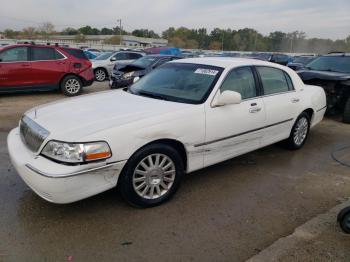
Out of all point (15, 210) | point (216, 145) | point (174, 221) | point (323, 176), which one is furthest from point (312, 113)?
point (15, 210)

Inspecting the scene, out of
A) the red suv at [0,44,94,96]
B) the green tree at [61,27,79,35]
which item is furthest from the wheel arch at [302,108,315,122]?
the green tree at [61,27,79,35]

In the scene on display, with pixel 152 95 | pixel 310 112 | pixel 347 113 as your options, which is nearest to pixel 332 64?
pixel 347 113

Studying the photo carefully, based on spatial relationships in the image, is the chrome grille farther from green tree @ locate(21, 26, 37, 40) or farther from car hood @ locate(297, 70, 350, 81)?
green tree @ locate(21, 26, 37, 40)

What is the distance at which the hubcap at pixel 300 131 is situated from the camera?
5438 millimetres

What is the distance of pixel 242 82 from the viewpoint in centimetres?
A: 436

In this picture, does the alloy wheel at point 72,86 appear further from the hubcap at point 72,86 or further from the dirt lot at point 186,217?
the dirt lot at point 186,217

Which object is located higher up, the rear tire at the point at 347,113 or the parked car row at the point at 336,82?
the parked car row at the point at 336,82

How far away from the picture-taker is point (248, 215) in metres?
3.42

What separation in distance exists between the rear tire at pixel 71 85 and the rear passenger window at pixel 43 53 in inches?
30.2

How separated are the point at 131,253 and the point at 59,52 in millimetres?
9042

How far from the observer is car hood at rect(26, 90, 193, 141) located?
10.2ft

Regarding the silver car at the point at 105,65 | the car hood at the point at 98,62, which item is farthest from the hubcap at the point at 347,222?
Answer: the car hood at the point at 98,62

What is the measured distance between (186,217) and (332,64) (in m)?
7.18

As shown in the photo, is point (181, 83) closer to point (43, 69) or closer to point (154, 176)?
point (154, 176)
